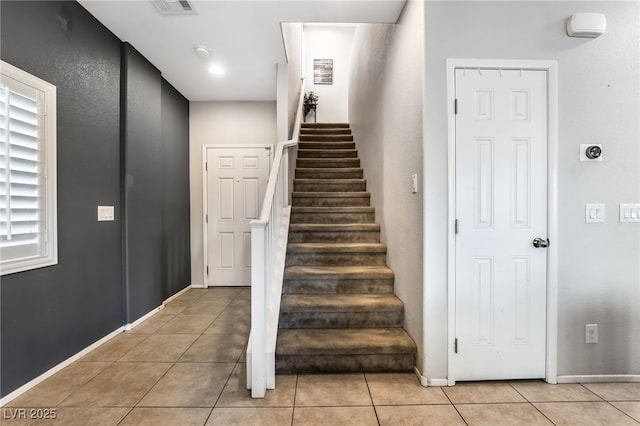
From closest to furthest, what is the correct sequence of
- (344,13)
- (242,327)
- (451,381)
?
(451,381) → (344,13) → (242,327)

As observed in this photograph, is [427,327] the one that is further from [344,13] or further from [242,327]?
[344,13]

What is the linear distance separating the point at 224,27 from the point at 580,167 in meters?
2.94

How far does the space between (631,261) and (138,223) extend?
4042 mm

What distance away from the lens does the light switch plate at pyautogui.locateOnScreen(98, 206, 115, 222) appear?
2.57m

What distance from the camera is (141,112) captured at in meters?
3.10

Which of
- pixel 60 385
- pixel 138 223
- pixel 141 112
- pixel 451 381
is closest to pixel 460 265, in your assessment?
pixel 451 381

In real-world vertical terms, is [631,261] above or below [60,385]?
above

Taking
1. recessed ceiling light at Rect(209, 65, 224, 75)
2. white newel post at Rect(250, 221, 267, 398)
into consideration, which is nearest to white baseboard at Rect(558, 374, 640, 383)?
white newel post at Rect(250, 221, 267, 398)

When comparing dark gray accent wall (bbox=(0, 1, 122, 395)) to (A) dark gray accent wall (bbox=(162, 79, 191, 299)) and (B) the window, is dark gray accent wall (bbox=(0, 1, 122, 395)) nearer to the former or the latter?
(B) the window

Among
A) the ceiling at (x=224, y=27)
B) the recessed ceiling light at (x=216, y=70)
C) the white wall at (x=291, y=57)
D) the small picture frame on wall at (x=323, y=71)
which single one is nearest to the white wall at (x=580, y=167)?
the ceiling at (x=224, y=27)

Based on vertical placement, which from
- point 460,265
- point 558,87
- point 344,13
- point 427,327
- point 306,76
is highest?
point 306,76

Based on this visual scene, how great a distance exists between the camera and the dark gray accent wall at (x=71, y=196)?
6.10ft

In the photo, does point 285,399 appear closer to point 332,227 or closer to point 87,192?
point 332,227

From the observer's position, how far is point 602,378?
200 cm
